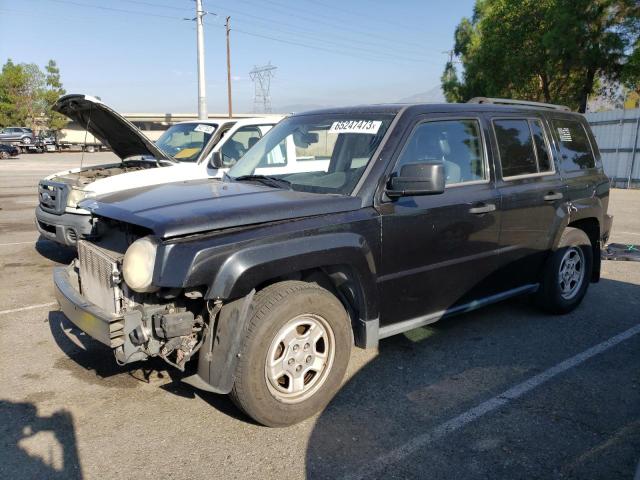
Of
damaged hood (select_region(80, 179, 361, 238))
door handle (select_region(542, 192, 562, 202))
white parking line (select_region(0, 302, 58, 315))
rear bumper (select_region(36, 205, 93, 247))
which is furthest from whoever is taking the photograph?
rear bumper (select_region(36, 205, 93, 247))

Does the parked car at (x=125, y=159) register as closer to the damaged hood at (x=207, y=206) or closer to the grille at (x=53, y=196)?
the grille at (x=53, y=196)

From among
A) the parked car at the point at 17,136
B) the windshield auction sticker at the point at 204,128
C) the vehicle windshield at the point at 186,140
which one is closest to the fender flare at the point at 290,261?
the vehicle windshield at the point at 186,140

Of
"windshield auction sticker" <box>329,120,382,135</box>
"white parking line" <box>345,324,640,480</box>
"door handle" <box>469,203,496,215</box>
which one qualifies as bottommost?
"white parking line" <box>345,324,640,480</box>

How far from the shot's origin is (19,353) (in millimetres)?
4395

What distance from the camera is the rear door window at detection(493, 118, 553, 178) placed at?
14.8 feet

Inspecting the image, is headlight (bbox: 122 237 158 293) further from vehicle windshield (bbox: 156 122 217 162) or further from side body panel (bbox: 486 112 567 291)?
vehicle windshield (bbox: 156 122 217 162)

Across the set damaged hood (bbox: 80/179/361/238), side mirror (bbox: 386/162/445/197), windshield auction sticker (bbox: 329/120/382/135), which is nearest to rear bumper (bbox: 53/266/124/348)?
damaged hood (bbox: 80/179/361/238)

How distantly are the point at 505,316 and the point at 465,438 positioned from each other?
2415mm

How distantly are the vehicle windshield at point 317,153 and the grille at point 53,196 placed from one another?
3432mm

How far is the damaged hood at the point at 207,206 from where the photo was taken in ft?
9.73

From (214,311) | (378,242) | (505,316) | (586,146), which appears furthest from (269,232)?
(586,146)

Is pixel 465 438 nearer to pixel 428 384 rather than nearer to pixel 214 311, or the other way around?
pixel 428 384

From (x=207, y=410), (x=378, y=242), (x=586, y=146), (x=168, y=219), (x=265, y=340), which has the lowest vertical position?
(x=207, y=410)

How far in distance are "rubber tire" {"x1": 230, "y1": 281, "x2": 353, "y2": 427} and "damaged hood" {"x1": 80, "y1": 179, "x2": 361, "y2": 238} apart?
0.47 metres
